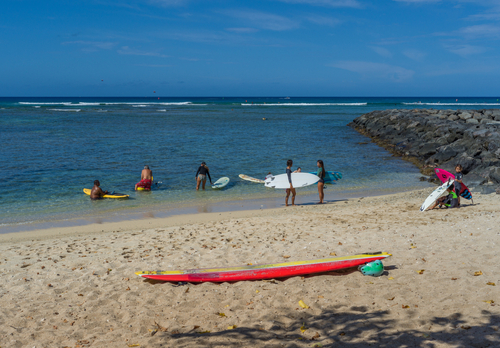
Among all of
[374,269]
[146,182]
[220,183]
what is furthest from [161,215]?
[374,269]

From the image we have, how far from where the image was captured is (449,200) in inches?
454

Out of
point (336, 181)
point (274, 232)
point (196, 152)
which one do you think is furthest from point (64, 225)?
point (196, 152)

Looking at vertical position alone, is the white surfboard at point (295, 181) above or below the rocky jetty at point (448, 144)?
below

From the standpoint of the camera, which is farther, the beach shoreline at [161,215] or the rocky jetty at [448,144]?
the rocky jetty at [448,144]

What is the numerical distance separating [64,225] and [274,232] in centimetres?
697

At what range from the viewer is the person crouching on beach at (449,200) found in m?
11.5

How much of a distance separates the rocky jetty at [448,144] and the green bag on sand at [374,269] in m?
9.81

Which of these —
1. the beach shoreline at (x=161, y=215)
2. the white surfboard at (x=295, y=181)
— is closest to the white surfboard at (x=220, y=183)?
the beach shoreline at (x=161, y=215)

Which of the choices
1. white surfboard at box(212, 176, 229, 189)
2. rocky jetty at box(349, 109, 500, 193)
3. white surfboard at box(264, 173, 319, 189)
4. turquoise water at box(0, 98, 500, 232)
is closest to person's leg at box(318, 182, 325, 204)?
white surfboard at box(264, 173, 319, 189)

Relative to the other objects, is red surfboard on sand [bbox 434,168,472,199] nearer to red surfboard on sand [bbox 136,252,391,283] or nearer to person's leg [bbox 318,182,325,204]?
person's leg [bbox 318,182,325,204]

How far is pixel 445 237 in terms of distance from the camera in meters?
8.55

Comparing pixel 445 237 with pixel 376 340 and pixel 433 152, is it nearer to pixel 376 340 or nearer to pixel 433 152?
pixel 376 340

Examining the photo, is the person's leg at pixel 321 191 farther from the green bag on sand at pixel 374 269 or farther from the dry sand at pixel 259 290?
the green bag on sand at pixel 374 269

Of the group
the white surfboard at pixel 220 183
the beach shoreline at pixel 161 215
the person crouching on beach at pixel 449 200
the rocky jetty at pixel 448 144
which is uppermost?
the rocky jetty at pixel 448 144
